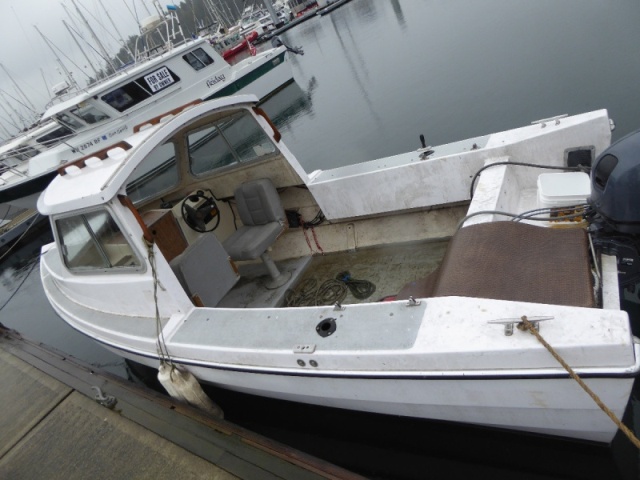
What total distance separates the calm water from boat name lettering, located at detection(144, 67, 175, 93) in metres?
4.17

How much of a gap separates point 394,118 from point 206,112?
360 inches

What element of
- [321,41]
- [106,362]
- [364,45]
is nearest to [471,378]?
[106,362]

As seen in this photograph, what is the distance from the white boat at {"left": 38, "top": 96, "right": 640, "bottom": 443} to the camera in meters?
2.05

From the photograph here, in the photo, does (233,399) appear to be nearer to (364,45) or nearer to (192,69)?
(192,69)

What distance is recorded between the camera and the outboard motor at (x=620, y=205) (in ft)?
6.80

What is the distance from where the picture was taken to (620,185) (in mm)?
2104

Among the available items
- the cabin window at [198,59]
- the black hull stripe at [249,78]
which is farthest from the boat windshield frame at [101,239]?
the black hull stripe at [249,78]

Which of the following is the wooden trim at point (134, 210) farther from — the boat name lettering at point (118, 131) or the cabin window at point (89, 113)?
the cabin window at point (89, 113)

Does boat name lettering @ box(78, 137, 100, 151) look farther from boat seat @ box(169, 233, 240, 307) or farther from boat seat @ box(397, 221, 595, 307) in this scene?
boat seat @ box(397, 221, 595, 307)

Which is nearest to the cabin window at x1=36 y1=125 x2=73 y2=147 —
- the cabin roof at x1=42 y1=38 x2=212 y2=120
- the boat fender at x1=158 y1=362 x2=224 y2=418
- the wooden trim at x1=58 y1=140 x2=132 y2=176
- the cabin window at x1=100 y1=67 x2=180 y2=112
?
the cabin roof at x1=42 y1=38 x2=212 y2=120

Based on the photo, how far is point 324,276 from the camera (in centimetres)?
450

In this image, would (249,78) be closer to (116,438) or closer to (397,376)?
(116,438)

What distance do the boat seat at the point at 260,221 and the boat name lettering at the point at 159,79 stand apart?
11413 millimetres

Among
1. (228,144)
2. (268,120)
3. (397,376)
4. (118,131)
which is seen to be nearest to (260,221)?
(228,144)
